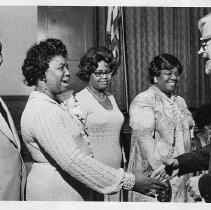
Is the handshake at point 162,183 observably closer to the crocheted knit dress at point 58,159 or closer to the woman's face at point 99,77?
the crocheted knit dress at point 58,159

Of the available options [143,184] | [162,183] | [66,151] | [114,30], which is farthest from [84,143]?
[114,30]

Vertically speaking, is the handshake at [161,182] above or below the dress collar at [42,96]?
below

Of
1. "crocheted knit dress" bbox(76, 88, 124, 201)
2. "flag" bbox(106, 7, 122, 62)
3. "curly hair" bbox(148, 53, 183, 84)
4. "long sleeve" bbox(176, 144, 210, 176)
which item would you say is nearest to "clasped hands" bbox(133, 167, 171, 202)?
"long sleeve" bbox(176, 144, 210, 176)

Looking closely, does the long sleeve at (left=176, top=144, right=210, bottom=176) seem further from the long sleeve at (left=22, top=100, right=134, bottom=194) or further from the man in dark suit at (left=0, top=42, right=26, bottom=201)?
the man in dark suit at (left=0, top=42, right=26, bottom=201)

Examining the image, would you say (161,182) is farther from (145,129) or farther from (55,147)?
(55,147)

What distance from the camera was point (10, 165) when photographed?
3.61 feet

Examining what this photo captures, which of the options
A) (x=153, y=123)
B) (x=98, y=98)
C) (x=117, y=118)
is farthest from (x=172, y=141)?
(x=98, y=98)

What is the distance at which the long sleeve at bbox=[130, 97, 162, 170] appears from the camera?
1.44 m

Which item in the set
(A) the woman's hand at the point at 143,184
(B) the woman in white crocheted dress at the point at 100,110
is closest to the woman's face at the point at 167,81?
(B) the woman in white crocheted dress at the point at 100,110

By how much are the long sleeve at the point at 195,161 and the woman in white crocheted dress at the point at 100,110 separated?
11.4 inches

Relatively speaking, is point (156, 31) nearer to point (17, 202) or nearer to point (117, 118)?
point (117, 118)

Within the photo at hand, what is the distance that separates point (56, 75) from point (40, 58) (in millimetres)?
70

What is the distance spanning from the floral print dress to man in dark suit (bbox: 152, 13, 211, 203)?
89mm

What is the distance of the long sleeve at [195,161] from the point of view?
1264 millimetres
